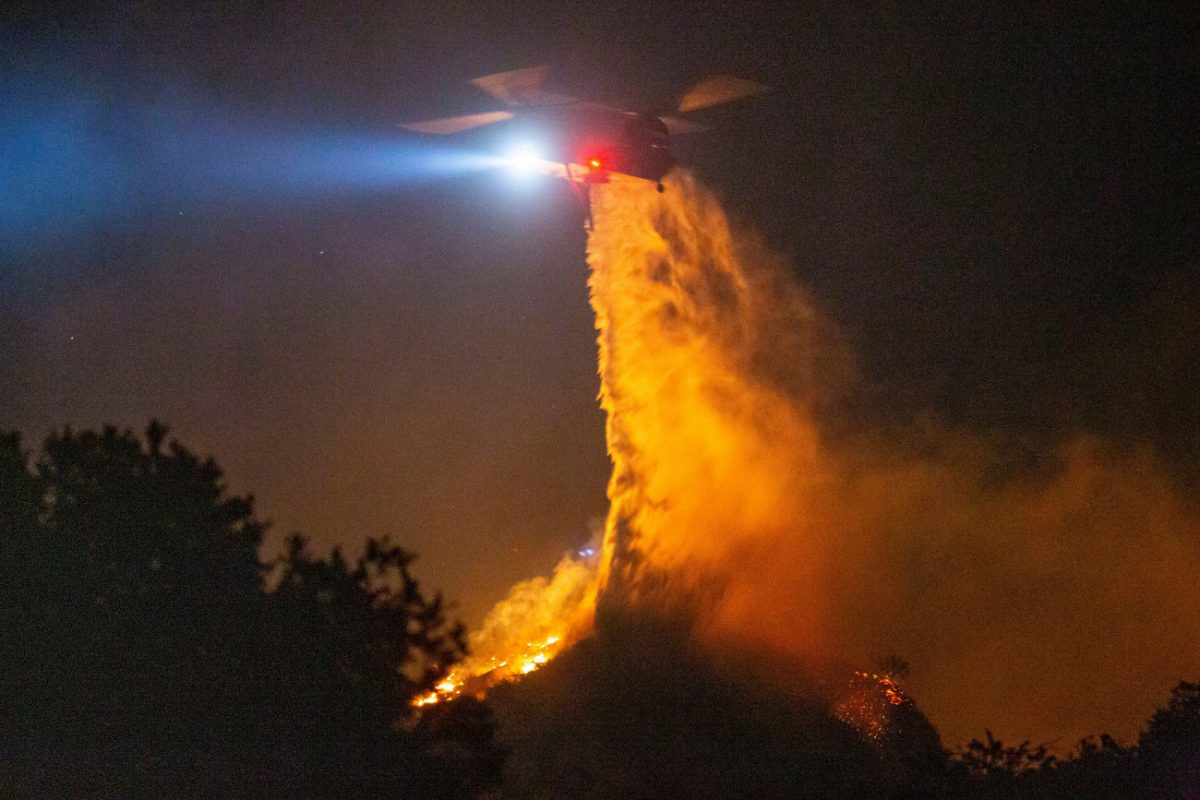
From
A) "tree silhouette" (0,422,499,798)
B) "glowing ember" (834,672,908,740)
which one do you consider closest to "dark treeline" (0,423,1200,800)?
"tree silhouette" (0,422,499,798)

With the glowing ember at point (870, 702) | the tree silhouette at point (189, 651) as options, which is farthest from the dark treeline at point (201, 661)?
the glowing ember at point (870, 702)

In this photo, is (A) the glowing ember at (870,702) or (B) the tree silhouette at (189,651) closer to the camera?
(B) the tree silhouette at (189,651)

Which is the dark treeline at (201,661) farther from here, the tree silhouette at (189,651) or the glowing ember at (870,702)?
the glowing ember at (870,702)

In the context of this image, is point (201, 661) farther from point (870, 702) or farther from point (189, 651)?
point (870, 702)

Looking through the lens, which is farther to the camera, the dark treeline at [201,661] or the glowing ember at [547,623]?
the glowing ember at [547,623]

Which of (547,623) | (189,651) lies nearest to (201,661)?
(189,651)

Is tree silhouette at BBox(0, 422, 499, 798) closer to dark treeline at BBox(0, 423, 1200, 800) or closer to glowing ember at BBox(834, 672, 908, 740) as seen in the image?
dark treeline at BBox(0, 423, 1200, 800)

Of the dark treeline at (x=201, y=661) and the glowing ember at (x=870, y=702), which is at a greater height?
the glowing ember at (x=870, y=702)

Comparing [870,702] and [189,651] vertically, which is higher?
[870,702]

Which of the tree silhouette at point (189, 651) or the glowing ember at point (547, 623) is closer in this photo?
the tree silhouette at point (189, 651)

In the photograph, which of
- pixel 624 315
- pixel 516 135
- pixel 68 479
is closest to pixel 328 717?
pixel 68 479
